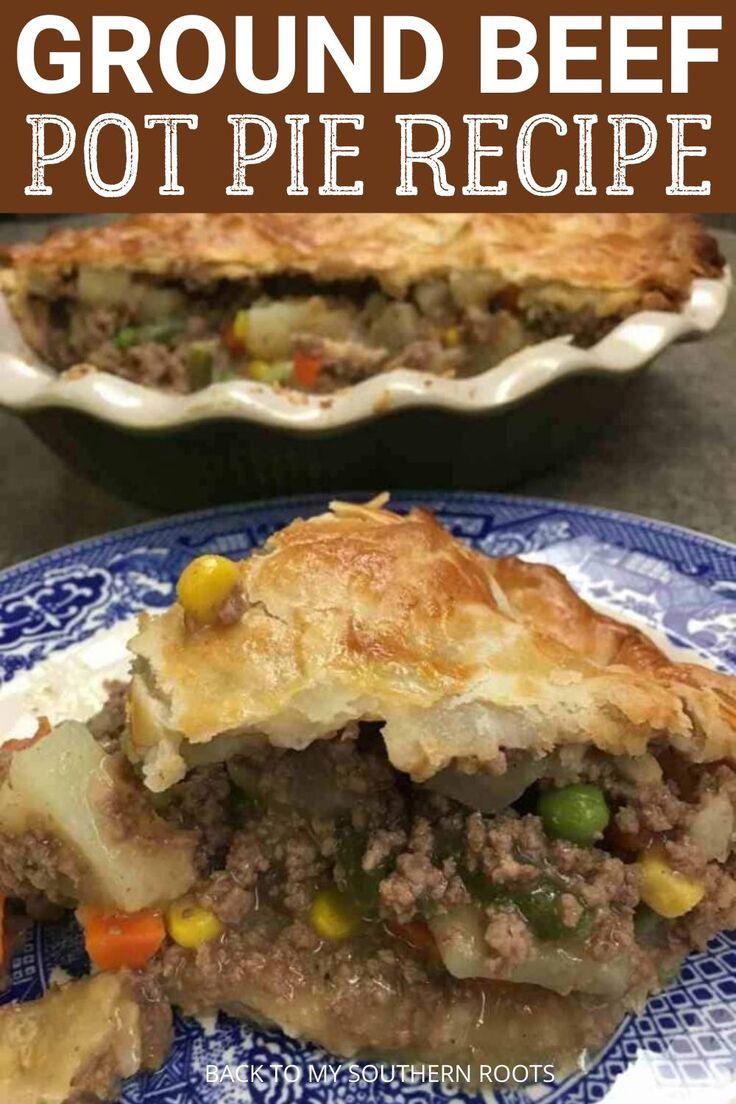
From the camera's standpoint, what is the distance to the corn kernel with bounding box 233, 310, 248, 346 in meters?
3.85

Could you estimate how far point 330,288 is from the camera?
12.7 feet

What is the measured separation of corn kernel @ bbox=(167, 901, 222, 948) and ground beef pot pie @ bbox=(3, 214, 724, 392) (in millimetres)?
1996

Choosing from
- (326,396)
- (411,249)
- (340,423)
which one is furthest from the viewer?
(411,249)

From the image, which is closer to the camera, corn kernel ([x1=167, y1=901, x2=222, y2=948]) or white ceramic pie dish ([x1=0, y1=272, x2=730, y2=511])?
corn kernel ([x1=167, y1=901, x2=222, y2=948])

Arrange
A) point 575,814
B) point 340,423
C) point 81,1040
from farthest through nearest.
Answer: point 340,423 → point 575,814 → point 81,1040

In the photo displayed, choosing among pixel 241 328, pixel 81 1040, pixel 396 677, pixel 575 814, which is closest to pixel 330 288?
pixel 241 328

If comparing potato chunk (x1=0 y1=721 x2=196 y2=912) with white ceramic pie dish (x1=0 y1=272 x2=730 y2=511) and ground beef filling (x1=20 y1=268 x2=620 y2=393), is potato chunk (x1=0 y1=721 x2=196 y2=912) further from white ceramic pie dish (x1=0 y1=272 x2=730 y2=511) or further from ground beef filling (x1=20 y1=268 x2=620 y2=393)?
ground beef filling (x1=20 y1=268 x2=620 y2=393)

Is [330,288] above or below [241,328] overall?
above

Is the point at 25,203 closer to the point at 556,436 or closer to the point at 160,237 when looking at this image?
the point at 160,237

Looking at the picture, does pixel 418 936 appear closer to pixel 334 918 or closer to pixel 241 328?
pixel 334 918

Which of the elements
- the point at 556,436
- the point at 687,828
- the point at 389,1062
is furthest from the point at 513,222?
the point at 389,1062

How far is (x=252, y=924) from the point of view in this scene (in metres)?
2.11

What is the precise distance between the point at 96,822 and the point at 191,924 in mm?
239

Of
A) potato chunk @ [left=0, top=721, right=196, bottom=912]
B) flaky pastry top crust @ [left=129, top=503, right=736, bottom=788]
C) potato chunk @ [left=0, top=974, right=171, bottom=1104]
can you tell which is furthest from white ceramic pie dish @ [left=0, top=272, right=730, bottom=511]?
potato chunk @ [left=0, top=974, right=171, bottom=1104]
